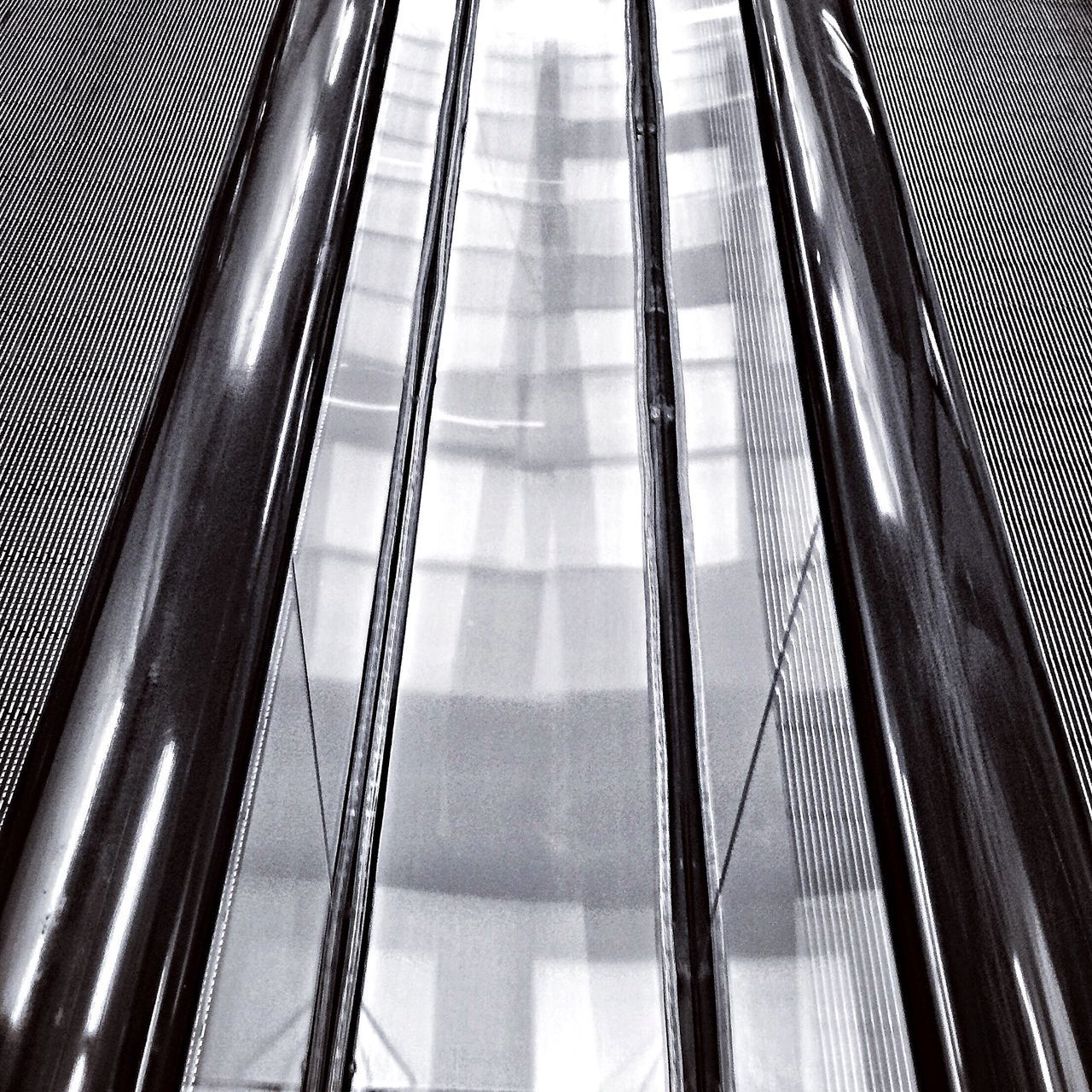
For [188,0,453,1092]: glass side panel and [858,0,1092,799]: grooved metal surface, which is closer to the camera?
[188,0,453,1092]: glass side panel

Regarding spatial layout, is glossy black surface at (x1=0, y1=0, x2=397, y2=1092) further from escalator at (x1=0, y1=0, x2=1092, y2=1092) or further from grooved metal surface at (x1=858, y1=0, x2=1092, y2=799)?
grooved metal surface at (x1=858, y1=0, x2=1092, y2=799)

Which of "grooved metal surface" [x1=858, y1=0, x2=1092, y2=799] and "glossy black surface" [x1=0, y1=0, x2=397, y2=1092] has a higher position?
"grooved metal surface" [x1=858, y1=0, x2=1092, y2=799]

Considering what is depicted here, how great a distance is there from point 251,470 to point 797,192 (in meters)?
0.88

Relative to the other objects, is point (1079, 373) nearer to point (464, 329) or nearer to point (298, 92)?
point (298, 92)

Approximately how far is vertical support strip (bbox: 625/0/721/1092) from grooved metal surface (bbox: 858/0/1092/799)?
46.4 inches

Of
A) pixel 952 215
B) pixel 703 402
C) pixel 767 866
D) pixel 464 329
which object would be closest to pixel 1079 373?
pixel 952 215

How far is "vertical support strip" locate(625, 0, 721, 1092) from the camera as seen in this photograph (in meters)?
2.52

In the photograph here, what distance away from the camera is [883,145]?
65.9 inches

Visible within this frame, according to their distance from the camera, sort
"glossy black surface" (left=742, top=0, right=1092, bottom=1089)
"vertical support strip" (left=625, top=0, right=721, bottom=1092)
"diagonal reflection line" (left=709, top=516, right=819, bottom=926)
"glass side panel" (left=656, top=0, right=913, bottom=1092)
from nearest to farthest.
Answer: "glossy black surface" (left=742, top=0, right=1092, bottom=1089) < "glass side panel" (left=656, top=0, right=913, bottom=1092) < "diagonal reflection line" (left=709, top=516, right=819, bottom=926) < "vertical support strip" (left=625, top=0, right=721, bottom=1092)

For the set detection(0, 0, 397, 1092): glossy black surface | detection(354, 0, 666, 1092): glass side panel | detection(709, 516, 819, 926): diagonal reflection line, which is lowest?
detection(0, 0, 397, 1092): glossy black surface

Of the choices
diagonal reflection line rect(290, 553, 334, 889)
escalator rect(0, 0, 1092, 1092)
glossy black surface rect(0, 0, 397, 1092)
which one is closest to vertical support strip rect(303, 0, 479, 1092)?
escalator rect(0, 0, 1092, 1092)

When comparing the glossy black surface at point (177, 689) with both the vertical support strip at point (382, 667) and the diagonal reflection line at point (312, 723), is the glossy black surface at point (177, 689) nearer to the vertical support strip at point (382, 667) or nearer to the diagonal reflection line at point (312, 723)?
the diagonal reflection line at point (312, 723)

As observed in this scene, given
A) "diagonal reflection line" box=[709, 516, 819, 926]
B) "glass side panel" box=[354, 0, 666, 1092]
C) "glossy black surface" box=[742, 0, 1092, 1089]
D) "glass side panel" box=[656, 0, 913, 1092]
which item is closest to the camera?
"glossy black surface" box=[742, 0, 1092, 1089]

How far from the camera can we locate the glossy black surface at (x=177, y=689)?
0.75 metres
